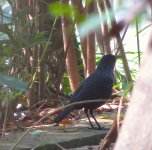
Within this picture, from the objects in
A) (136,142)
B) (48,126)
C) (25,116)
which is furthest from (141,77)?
(25,116)

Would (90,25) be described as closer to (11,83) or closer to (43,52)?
(11,83)

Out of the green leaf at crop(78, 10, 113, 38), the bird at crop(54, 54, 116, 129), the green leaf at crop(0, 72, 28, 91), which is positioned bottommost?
the bird at crop(54, 54, 116, 129)

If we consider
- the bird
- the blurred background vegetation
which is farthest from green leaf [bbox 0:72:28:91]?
the bird

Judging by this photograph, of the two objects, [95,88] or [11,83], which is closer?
[11,83]

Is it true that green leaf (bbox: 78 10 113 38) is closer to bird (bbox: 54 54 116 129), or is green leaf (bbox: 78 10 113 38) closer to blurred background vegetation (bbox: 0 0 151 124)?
blurred background vegetation (bbox: 0 0 151 124)

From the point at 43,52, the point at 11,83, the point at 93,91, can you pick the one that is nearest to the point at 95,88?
the point at 93,91

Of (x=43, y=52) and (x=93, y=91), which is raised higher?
(x=43, y=52)

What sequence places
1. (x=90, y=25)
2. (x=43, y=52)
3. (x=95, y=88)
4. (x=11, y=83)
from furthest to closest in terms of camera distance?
(x=95, y=88), (x=43, y=52), (x=11, y=83), (x=90, y=25)

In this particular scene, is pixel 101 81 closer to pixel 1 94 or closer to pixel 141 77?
pixel 1 94

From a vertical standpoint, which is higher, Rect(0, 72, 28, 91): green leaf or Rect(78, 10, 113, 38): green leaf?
Rect(78, 10, 113, 38): green leaf

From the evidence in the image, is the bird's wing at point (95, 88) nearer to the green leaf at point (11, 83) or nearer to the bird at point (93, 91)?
the bird at point (93, 91)

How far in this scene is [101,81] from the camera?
5.52 m

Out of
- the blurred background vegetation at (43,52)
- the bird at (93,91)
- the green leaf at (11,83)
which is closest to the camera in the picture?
the green leaf at (11,83)

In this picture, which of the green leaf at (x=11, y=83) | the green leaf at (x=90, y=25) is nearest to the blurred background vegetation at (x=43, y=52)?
the green leaf at (x=11, y=83)
